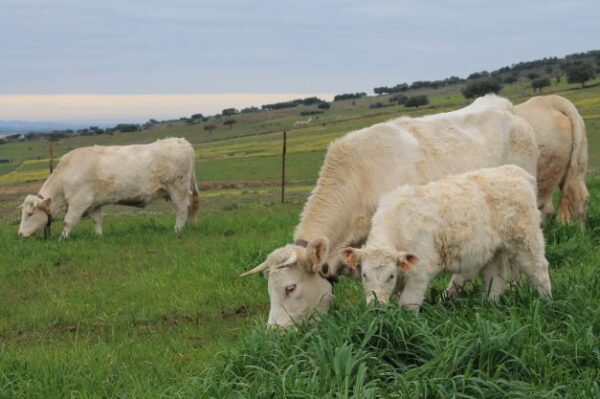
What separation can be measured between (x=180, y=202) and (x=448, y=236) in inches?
430

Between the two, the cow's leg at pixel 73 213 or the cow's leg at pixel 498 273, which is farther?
the cow's leg at pixel 73 213

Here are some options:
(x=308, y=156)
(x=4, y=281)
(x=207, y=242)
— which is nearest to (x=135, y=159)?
(x=207, y=242)

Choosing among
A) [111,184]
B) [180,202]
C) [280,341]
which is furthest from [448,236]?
[111,184]

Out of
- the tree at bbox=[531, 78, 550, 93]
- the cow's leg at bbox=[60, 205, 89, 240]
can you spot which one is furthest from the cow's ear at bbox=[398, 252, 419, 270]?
the tree at bbox=[531, 78, 550, 93]

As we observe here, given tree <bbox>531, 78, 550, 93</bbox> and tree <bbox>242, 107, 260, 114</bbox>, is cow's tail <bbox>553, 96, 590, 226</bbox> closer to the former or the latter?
tree <bbox>531, 78, 550, 93</bbox>

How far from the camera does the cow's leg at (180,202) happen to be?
16.2m

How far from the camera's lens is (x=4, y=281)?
10992 millimetres

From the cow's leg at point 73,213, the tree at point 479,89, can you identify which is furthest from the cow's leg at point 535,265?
the tree at point 479,89

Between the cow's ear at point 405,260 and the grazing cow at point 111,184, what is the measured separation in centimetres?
1051

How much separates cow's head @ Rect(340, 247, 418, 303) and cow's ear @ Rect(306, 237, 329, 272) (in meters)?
0.71

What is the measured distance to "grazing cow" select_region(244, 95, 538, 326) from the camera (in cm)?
668

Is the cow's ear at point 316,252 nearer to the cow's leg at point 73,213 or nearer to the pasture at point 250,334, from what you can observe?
the pasture at point 250,334

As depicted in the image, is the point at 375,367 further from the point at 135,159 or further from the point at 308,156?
the point at 308,156

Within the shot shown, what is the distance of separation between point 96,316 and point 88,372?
2.66 meters
